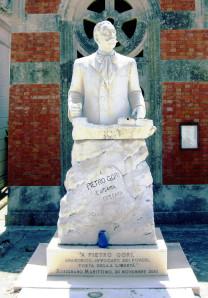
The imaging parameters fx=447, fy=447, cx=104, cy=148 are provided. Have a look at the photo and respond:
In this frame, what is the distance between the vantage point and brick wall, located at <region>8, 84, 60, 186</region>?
1020cm

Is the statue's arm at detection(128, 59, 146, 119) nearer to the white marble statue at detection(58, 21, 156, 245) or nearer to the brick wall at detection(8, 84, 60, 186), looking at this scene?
the white marble statue at detection(58, 21, 156, 245)

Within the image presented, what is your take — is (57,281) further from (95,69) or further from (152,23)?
(152,23)

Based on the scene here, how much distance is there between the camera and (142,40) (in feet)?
33.8

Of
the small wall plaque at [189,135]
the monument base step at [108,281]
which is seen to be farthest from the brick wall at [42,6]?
the monument base step at [108,281]

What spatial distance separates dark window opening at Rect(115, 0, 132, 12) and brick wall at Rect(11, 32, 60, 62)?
5.50 feet

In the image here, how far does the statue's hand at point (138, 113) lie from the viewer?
6.10 m

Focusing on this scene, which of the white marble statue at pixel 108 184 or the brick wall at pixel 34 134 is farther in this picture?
the brick wall at pixel 34 134

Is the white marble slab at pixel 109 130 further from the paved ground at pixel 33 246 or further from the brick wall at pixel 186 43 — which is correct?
the brick wall at pixel 186 43

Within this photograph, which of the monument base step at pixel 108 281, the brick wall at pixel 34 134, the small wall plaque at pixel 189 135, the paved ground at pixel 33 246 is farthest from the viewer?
the brick wall at pixel 34 134

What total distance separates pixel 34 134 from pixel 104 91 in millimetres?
4376

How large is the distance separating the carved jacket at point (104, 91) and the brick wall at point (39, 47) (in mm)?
4070

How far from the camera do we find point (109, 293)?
5410 mm

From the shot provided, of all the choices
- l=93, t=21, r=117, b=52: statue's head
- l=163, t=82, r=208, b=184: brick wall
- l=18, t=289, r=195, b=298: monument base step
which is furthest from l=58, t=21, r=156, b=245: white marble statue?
l=163, t=82, r=208, b=184: brick wall

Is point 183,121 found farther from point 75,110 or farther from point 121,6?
point 75,110
